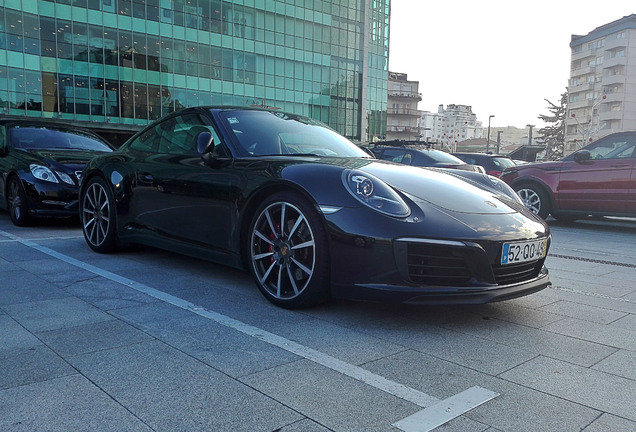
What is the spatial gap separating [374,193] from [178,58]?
41867 mm

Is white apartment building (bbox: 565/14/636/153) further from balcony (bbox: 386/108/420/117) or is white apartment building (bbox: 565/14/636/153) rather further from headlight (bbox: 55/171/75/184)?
headlight (bbox: 55/171/75/184)

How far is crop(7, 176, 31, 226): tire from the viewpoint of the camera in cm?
713

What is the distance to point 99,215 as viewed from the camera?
17.8 ft

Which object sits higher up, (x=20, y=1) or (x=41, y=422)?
(x=20, y=1)

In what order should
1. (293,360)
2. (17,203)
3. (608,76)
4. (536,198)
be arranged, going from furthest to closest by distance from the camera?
(608,76) → (536,198) → (17,203) → (293,360)

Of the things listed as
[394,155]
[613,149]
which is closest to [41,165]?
[394,155]

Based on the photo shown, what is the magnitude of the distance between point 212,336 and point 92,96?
128 feet

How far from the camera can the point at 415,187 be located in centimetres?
352

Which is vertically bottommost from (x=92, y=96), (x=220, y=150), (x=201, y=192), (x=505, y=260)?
(x=505, y=260)

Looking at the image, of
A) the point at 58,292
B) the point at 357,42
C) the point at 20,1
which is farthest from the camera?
the point at 357,42

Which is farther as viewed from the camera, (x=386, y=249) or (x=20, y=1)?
(x=20, y=1)

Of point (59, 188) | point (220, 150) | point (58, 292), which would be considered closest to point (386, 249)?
point (220, 150)

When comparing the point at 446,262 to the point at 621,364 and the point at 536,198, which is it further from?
the point at 536,198

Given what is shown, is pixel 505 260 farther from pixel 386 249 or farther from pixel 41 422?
pixel 41 422
